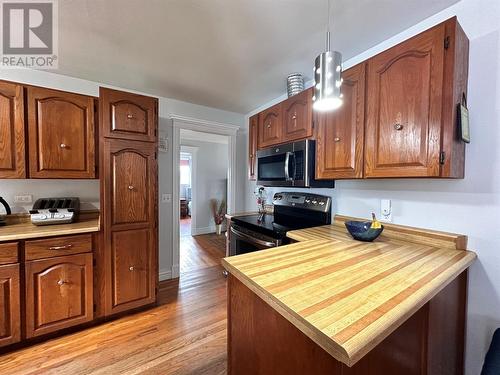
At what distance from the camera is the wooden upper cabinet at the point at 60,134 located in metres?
1.82

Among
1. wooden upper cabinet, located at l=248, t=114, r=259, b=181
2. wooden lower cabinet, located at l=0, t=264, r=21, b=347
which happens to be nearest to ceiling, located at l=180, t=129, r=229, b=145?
wooden upper cabinet, located at l=248, t=114, r=259, b=181

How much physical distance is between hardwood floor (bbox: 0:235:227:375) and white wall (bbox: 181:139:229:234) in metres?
3.04

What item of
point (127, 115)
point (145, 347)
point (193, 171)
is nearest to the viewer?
point (145, 347)

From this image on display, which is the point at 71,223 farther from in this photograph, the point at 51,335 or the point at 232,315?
the point at 232,315

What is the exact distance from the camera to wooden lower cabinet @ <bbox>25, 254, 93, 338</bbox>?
1622mm

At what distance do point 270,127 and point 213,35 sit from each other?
98 centimetres

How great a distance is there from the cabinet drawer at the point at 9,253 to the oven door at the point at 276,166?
6.66 feet

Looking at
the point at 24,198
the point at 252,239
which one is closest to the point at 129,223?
the point at 24,198

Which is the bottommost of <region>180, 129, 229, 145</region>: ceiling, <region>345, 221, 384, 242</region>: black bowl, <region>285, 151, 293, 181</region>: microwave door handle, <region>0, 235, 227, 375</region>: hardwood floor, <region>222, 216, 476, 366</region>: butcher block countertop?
<region>0, 235, 227, 375</region>: hardwood floor

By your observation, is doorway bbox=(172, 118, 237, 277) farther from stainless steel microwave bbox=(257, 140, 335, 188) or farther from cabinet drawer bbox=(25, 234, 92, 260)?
stainless steel microwave bbox=(257, 140, 335, 188)

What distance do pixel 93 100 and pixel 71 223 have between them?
113cm

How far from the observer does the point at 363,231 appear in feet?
4.53

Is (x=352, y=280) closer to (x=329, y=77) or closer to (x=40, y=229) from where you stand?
(x=329, y=77)

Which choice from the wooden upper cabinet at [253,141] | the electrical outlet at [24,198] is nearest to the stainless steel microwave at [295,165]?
the wooden upper cabinet at [253,141]
